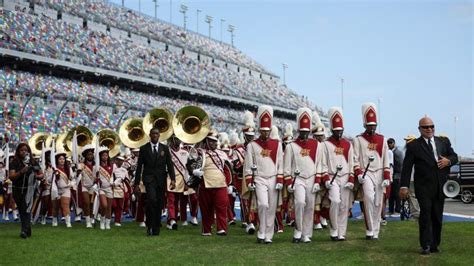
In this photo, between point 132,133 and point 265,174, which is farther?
point 132,133

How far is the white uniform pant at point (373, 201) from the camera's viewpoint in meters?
12.1

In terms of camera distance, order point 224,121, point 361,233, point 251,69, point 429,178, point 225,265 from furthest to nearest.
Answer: point 251,69, point 224,121, point 361,233, point 429,178, point 225,265

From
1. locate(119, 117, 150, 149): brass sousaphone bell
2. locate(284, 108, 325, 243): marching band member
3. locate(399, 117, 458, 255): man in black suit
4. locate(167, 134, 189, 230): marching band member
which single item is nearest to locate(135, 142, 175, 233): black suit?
locate(167, 134, 189, 230): marching band member

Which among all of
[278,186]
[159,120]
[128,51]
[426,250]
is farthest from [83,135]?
[128,51]

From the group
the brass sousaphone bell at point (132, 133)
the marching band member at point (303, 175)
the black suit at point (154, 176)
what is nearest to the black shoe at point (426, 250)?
the marching band member at point (303, 175)

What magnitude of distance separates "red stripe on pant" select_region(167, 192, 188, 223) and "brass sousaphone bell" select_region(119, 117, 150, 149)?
2.27 meters

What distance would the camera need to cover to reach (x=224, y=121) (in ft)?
197

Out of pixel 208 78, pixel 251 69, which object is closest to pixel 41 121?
pixel 208 78

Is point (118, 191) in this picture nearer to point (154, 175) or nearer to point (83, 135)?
point (154, 175)

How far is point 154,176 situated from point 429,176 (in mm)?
5884

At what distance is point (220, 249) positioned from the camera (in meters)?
10.8

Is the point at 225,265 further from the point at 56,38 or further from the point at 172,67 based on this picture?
the point at 172,67

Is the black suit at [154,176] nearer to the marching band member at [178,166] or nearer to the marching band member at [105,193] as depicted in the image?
the marching band member at [178,166]

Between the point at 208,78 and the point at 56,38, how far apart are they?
68.7ft
